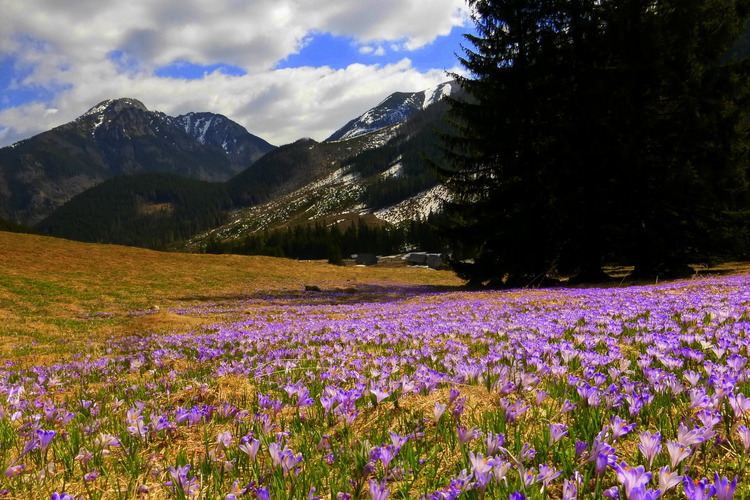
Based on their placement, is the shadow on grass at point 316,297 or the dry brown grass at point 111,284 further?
the shadow on grass at point 316,297

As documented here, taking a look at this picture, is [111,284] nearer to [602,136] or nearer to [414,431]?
[602,136]

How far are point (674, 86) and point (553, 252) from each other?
33.3 ft

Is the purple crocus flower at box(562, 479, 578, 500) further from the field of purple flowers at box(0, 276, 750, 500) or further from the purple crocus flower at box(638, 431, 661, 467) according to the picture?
the purple crocus flower at box(638, 431, 661, 467)

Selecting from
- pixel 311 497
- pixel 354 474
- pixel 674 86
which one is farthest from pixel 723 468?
pixel 674 86

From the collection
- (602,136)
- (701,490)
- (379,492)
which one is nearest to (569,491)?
(701,490)

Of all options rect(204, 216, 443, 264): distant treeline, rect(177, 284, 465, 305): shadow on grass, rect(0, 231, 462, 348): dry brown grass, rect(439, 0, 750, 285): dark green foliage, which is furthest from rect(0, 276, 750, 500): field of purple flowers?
rect(204, 216, 443, 264): distant treeline

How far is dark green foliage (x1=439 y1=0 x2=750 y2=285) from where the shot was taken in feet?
65.6

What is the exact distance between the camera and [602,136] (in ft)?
70.5

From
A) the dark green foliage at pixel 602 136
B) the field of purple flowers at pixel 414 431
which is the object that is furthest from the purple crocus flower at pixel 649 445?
the dark green foliage at pixel 602 136

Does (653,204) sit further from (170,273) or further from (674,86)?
(170,273)

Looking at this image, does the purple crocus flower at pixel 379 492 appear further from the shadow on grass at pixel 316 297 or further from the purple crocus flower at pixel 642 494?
the shadow on grass at pixel 316 297

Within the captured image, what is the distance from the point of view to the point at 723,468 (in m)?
1.84

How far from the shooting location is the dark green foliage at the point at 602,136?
2000 cm

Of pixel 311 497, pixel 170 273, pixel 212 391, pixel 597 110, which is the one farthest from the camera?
pixel 170 273
